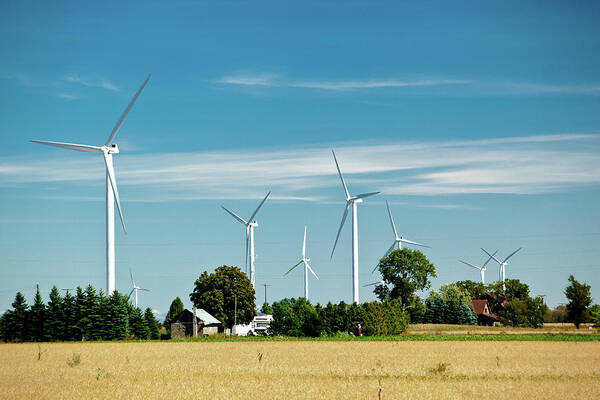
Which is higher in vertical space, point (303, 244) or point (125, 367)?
point (303, 244)

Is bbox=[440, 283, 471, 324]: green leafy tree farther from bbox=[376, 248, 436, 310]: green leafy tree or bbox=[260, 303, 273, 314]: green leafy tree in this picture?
bbox=[260, 303, 273, 314]: green leafy tree

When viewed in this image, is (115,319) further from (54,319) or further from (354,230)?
(354,230)

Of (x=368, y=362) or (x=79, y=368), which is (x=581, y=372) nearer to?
(x=368, y=362)

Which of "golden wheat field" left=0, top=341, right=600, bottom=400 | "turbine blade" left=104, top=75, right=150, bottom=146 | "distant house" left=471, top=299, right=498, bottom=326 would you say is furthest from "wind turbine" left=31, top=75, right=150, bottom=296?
"distant house" left=471, top=299, right=498, bottom=326

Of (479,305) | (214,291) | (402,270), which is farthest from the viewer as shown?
(479,305)

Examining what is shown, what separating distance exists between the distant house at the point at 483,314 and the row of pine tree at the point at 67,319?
90386 mm

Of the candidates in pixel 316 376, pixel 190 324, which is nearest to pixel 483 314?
pixel 190 324

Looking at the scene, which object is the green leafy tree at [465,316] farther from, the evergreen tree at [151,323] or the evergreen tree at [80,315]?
the evergreen tree at [80,315]

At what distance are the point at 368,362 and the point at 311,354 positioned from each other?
11304 mm

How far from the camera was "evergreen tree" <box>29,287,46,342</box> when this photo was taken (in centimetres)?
9694

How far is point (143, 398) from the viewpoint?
3194 centimetres

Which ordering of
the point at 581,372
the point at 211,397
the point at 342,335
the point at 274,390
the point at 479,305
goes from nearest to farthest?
the point at 211,397
the point at 274,390
the point at 581,372
the point at 342,335
the point at 479,305

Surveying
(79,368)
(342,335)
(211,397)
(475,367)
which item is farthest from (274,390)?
(342,335)

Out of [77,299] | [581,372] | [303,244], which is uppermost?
[303,244]
